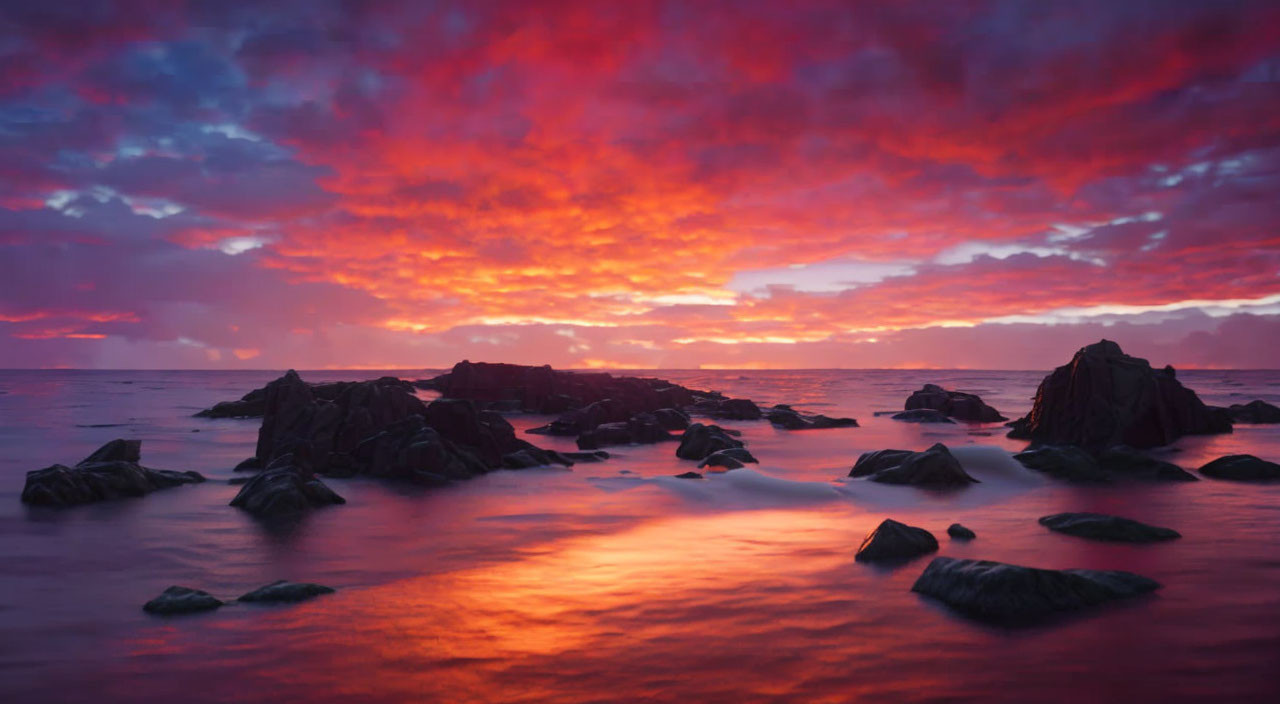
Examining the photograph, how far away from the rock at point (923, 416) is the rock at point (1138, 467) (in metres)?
25.3

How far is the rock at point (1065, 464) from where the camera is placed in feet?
68.6

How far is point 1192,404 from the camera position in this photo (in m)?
36.7

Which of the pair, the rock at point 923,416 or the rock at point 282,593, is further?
the rock at point 923,416

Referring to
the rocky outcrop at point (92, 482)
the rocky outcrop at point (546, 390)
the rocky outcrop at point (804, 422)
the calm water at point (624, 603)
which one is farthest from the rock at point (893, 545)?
the rocky outcrop at point (546, 390)

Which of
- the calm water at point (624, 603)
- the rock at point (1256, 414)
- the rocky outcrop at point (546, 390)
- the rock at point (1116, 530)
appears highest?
the rocky outcrop at point (546, 390)

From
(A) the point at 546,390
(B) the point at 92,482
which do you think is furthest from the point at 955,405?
(B) the point at 92,482

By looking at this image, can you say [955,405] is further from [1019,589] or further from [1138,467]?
[1019,589]

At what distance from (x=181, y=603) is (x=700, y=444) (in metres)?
21.3

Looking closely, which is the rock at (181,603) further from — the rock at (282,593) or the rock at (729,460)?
the rock at (729,460)

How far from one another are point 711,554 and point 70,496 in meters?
16.8

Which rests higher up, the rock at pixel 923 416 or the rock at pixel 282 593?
the rock at pixel 923 416

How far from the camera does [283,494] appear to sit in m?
17.3

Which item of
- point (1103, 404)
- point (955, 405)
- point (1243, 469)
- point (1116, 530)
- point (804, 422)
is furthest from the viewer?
point (955, 405)

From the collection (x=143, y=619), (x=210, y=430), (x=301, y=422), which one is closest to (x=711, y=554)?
(x=143, y=619)
